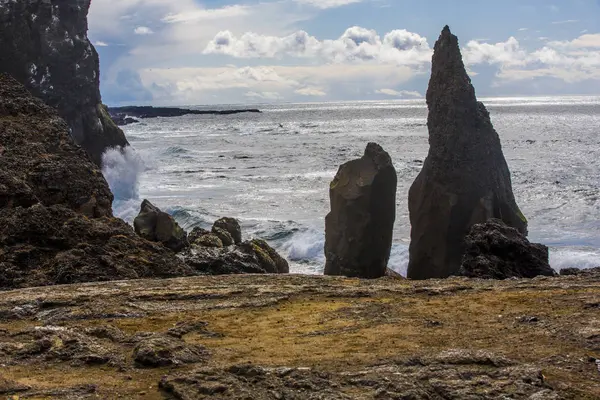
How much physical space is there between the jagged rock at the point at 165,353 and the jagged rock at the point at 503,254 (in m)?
8.38

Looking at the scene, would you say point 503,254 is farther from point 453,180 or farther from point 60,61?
point 60,61

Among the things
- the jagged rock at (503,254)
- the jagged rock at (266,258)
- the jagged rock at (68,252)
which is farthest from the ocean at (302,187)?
the jagged rock at (68,252)

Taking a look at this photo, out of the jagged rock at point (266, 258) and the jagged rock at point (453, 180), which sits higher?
the jagged rock at point (453, 180)

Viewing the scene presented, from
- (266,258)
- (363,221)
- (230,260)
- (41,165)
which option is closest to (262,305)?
(230,260)

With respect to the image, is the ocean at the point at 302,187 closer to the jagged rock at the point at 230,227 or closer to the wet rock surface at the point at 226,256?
the jagged rock at the point at 230,227

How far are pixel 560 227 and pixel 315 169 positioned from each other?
83.6 feet

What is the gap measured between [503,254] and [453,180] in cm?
650

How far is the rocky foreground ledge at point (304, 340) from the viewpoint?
7.32 meters

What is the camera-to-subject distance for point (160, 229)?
61.8 feet

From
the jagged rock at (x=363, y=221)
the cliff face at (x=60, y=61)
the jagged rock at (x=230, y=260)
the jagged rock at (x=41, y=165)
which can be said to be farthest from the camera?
the cliff face at (x=60, y=61)

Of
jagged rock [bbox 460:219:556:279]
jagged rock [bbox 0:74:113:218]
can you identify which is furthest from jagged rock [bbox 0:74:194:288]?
jagged rock [bbox 460:219:556:279]

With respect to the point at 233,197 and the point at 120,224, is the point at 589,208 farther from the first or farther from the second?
the point at 120,224

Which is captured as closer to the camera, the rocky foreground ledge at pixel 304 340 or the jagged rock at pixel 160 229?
the rocky foreground ledge at pixel 304 340

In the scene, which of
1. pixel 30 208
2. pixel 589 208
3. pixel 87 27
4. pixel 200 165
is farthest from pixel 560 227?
pixel 87 27
